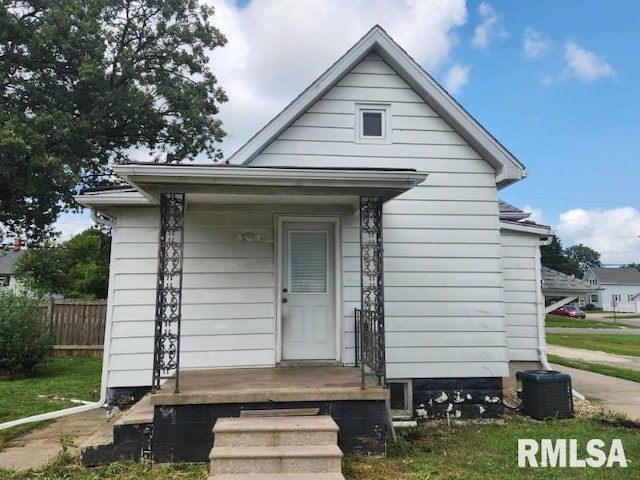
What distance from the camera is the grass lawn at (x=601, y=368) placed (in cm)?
974

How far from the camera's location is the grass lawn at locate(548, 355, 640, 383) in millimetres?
9740

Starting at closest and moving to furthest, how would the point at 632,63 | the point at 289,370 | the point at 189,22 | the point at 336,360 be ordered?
the point at 289,370, the point at 336,360, the point at 632,63, the point at 189,22

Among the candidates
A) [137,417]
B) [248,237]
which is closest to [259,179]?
[248,237]

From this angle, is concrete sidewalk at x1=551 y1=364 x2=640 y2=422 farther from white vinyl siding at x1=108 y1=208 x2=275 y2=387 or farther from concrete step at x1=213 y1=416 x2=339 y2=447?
white vinyl siding at x1=108 y1=208 x2=275 y2=387

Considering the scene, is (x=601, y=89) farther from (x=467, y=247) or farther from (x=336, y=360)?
(x=336, y=360)

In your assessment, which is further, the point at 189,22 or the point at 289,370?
the point at 189,22

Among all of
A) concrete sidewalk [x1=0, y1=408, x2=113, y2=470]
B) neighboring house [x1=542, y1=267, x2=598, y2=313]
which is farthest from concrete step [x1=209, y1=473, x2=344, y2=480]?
neighboring house [x1=542, y1=267, x2=598, y2=313]

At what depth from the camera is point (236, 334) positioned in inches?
232

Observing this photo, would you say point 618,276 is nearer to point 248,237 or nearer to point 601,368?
point 601,368

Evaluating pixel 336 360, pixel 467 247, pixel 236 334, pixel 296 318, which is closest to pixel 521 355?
pixel 467 247

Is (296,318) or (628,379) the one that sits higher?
(296,318)

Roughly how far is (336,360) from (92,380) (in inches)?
225

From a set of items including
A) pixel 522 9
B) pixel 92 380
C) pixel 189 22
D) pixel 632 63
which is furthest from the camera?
pixel 189 22

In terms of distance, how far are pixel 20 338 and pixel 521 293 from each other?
968 centimetres
